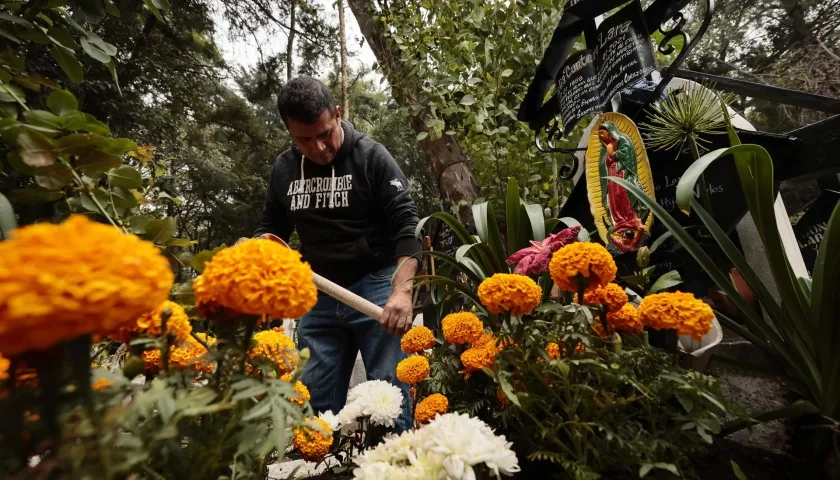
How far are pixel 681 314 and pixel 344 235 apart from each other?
4.44ft

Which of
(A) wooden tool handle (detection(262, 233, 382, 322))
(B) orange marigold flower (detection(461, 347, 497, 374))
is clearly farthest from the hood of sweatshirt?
(B) orange marigold flower (detection(461, 347, 497, 374))

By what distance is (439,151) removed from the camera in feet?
11.0

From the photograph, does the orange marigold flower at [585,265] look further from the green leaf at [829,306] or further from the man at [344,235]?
the man at [344,235]

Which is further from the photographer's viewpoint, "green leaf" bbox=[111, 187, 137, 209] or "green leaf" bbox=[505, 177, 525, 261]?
"green leaf" bbox=[505, 177, 525, 261]

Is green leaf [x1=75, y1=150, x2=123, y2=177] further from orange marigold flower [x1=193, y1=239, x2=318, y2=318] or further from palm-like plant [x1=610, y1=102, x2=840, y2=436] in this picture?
palm-like plant [x1=610, y1=102, x2=840, y2=436]

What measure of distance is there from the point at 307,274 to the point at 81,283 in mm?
196

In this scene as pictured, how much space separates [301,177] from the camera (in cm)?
189

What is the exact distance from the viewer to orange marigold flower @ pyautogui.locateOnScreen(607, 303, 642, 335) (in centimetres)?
77

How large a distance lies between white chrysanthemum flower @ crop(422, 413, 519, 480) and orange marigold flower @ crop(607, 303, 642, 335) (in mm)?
367

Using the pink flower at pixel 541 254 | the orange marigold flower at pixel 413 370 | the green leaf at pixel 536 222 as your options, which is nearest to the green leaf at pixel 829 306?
the pink flower at pixel 541 254

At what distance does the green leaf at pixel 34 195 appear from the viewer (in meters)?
0.53

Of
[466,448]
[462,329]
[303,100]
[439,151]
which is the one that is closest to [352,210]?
[303,100]

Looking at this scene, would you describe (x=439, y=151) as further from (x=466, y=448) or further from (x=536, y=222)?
(x=466, y=448)

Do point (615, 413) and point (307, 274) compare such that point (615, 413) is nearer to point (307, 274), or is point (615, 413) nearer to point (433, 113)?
point (307, 274)
